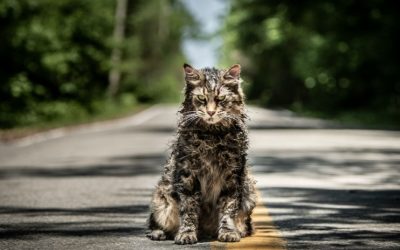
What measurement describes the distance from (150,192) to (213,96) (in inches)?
186

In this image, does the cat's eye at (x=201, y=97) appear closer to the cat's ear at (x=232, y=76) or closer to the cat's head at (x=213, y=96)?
the cat's head at (x=213, y=96)

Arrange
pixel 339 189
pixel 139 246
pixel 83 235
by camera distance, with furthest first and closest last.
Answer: pixel 339 189
pixel 83 235
pixel 139 246

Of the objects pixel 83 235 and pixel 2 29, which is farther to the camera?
pixel 2 29

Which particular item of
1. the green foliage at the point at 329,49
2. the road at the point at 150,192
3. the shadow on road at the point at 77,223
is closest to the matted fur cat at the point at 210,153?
the road at the point at 150,192

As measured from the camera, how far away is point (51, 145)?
21.0 metres

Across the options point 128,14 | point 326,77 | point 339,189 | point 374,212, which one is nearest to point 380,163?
point 339,189

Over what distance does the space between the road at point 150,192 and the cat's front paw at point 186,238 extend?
64 mm

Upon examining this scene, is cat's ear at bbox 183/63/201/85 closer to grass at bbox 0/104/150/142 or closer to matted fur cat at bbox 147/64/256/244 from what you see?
matted fur cat at bbox 147/64/256/244

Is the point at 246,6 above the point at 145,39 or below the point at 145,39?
below

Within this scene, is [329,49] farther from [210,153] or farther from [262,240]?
[210,153]

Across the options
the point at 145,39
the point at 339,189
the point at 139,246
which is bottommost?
the point at 139,246

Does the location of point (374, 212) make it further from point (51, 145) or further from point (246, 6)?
point (246, 6)

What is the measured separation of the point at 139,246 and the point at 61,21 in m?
33.8

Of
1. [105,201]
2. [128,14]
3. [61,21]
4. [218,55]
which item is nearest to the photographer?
[105,201]
